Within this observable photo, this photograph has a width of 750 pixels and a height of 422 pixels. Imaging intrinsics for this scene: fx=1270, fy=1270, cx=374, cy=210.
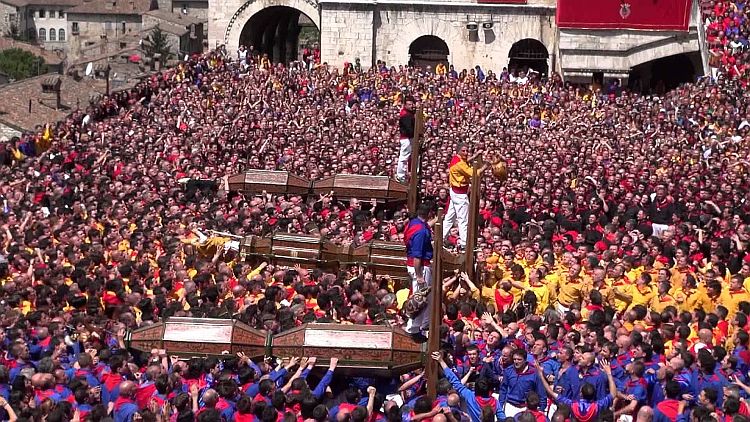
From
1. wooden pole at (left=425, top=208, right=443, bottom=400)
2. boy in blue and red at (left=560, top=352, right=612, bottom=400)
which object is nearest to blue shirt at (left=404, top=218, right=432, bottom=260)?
wooden pole at (left=425, top=208, right=443, bottom=400)

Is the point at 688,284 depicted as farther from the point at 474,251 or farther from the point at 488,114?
the point at 488,114

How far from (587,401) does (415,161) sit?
9.20 meters

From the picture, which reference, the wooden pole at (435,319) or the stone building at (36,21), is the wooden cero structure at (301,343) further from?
the stone building at (36,21)

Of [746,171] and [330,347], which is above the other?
[746,171]

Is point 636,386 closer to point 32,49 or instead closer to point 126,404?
point 126,404

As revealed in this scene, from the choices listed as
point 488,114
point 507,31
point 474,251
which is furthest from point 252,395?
point 507,31

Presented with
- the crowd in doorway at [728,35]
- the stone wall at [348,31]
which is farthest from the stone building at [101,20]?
the crowd in doorway at [728,35]

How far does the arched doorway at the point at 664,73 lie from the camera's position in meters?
42.3

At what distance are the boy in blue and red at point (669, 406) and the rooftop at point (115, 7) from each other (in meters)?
85.7

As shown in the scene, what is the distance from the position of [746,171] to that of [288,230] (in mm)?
9855

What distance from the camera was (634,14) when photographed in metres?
39.7

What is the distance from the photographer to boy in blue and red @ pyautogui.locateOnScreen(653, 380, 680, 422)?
11906mm

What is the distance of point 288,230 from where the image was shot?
19688 mm

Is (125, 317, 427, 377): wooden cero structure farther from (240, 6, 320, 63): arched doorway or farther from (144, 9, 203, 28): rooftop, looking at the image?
(144, 9, 203, 28): rooftop
